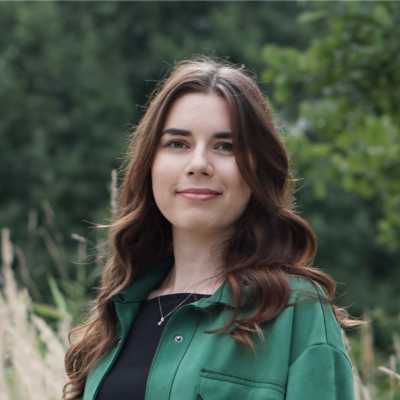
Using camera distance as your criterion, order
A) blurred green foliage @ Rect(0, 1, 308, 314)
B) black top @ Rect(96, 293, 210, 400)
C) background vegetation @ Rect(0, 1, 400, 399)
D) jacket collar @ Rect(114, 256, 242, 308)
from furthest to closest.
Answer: blurred green foliage @ Rect(0, 1, 308, 314) → background vegetation @ Rect(0, 1, 400, 399) → jacket collar @ Rect(114, 256, 242, 308) → black top @ Rect(96, 293, 210, 400)

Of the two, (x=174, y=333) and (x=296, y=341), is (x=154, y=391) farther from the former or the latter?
(x=296, y=341)

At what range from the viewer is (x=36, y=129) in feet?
42.8

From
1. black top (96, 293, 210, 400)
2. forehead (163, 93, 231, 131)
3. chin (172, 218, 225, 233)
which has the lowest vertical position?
black top (96, 293, 210, 400)

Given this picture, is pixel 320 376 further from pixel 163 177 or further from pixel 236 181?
pixel 163 177

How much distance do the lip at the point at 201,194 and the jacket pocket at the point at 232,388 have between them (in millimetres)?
497

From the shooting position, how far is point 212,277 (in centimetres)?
177

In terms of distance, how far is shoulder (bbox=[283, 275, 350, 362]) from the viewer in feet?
4.91

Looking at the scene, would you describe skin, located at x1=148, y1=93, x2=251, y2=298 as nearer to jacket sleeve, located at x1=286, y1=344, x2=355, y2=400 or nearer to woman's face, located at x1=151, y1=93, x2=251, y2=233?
woman's face, located at x1=151, y1=93, x2=251, y2=233

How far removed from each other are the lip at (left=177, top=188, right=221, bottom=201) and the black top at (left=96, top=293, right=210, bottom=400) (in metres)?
0.29

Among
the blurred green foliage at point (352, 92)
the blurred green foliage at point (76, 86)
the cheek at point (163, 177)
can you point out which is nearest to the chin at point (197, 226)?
the cheek at point (163, 177)

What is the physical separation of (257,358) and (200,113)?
73 cm

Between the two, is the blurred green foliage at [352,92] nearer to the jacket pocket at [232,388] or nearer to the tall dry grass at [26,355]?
the tall dry grass at [26,355]

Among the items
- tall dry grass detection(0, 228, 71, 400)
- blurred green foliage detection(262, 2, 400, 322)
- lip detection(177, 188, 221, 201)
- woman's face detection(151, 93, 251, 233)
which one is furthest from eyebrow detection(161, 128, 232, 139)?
blurred green foliage detection(262, 2, 400, 322)

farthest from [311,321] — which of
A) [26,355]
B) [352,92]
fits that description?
[352,92]
